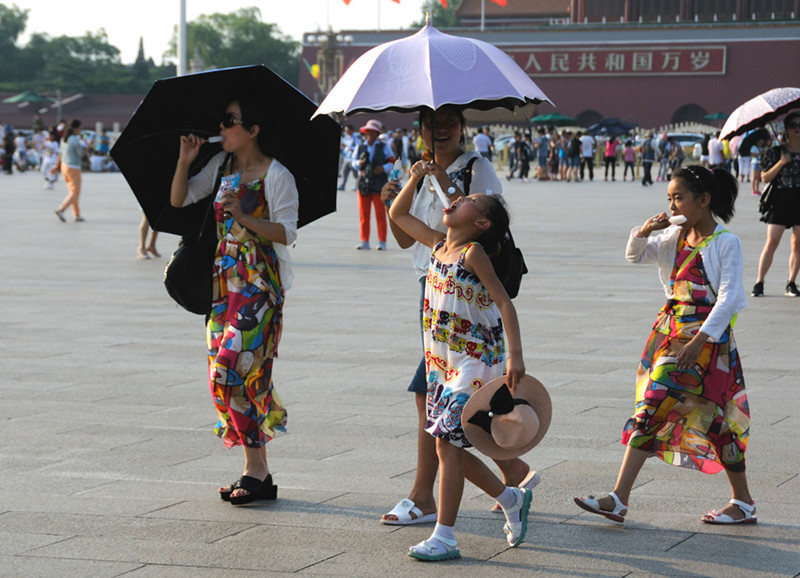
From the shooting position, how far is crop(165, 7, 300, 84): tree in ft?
337

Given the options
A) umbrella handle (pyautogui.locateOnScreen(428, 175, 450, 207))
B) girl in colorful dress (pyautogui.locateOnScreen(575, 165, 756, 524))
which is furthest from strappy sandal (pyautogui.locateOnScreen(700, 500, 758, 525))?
umbrella handle (pyautogui.locateOnScreen(428, 175, 450, 207))

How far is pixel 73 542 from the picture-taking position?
4.00 m

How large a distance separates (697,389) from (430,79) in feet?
4.58

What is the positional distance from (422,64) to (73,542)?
77.0 inches

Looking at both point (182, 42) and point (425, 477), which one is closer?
point (425, 477)

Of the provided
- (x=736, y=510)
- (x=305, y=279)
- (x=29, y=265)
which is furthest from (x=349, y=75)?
(x=29, y=265)

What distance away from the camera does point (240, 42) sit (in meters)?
104

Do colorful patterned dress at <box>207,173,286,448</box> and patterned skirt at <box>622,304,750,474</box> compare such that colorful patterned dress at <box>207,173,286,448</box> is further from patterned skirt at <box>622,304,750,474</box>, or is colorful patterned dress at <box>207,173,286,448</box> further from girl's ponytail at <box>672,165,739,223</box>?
girl's ponytail at <box>672,165,739,223</box>

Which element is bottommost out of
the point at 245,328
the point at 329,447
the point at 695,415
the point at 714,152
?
the point at 329,447

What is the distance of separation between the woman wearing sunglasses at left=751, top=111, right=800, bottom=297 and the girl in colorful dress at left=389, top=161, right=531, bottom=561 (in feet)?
22.4

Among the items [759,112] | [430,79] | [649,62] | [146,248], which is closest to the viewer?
[430,79]

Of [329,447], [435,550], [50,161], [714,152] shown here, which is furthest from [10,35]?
[435,550]

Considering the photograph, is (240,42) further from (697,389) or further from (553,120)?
(697,389)

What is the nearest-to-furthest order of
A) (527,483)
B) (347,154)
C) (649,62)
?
(527,483) → (347,154) → (649,62)
